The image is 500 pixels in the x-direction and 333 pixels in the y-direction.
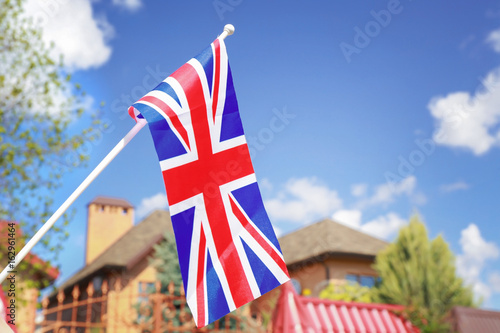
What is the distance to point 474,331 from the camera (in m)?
6.53

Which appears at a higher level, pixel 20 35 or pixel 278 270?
pixel 20 35

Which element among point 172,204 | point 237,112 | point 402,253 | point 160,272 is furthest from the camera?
point 160,272

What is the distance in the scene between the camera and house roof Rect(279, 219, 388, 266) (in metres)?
22.9

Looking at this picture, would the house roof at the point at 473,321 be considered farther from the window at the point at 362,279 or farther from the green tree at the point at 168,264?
the window at the point at 362,279

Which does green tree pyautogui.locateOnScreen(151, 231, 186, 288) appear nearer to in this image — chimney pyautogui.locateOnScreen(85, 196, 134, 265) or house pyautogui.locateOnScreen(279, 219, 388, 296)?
house pyautogui.locateOnScreen(279, 219, 388, 296)

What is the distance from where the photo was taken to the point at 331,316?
6.94 meters

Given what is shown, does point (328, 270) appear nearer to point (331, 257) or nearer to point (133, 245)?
point (331, 257)

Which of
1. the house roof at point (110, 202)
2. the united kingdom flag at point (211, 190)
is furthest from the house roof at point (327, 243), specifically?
the united kingdom flag at point (211, 190)

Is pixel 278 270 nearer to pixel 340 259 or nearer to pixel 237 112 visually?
pixel 237 112

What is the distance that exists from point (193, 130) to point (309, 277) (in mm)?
20867

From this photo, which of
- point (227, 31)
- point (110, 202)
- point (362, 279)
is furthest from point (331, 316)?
point (110, 202)

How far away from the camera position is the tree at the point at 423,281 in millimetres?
7352

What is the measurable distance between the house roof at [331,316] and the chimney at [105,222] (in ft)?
81.6

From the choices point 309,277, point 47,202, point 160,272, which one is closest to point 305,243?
point 309,277
